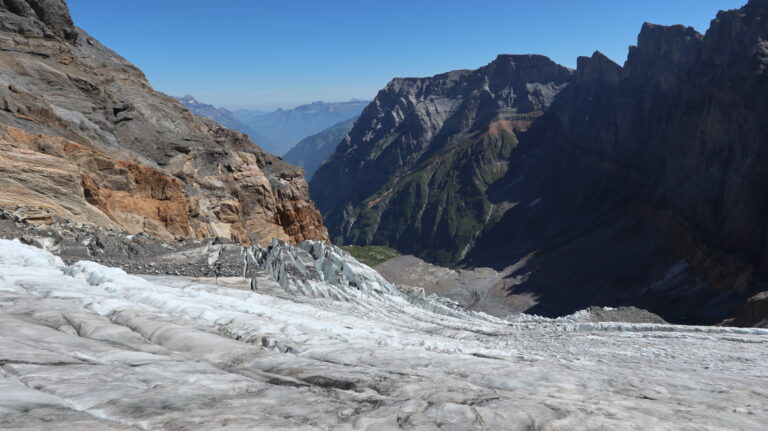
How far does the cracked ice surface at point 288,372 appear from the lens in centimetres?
941

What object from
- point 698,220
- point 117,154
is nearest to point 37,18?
point 117,154

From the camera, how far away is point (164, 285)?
943 inches

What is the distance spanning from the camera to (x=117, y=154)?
151 ft

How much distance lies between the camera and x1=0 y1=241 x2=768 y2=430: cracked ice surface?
9406mm

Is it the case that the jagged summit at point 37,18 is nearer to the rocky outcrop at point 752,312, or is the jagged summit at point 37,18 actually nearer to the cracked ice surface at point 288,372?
the cracked ice surface at point 288,372

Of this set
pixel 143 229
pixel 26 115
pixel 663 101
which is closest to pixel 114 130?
pixel 26 115

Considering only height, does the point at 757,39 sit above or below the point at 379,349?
above

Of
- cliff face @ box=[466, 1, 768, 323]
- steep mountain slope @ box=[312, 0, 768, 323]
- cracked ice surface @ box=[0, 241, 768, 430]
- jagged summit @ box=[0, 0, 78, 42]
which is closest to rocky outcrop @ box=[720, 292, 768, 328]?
cracked ice surface @ box=[0, 241, 768, 430]

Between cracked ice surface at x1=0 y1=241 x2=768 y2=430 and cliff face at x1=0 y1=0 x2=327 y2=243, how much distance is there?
39.5 ft

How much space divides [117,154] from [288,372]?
41.2 m

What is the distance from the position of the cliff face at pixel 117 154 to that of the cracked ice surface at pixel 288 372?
12036 millimetres

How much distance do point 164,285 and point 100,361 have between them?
13174mm

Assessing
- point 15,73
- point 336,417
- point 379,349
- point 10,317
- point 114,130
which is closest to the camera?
point 336,417

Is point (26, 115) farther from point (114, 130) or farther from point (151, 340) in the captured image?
point (151, 340)
